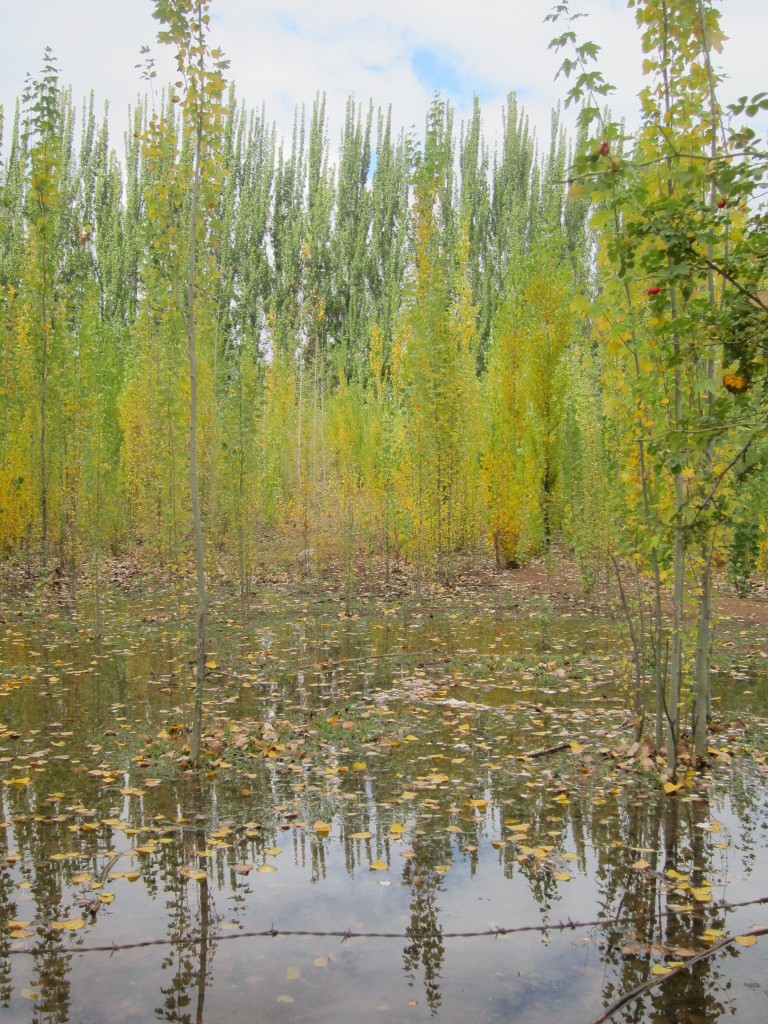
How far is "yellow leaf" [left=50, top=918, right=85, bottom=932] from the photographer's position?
3027 mm

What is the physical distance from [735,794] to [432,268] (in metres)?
10.1

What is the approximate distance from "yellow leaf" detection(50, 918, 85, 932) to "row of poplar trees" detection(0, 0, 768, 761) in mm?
1862

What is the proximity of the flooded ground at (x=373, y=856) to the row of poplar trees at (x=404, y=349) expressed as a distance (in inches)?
33.3

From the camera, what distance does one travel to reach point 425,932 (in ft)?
9.98

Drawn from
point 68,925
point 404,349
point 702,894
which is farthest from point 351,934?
point 404,349

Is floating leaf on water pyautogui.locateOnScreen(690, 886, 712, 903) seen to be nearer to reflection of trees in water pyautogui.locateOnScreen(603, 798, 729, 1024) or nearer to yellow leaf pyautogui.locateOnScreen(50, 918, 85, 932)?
reflection of trees in water pyautogui.locateOnScreen(603, 798, 729, 1024)

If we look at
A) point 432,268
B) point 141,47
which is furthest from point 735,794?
point 432,268

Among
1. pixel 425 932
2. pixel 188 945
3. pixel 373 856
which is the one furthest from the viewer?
pixel 373 856

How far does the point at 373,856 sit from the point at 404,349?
14797mm

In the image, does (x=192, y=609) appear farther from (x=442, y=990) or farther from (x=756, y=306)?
(x=756, y=306)

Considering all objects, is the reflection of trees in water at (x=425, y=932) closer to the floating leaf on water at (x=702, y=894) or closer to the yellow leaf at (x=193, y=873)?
the yellow leaf at (x=193, y=873)

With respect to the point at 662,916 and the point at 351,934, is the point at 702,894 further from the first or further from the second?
the point at 351,934

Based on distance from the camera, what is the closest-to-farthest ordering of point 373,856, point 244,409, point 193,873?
point 193,873
point 373,856
point 244,409

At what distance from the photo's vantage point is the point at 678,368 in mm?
4277
